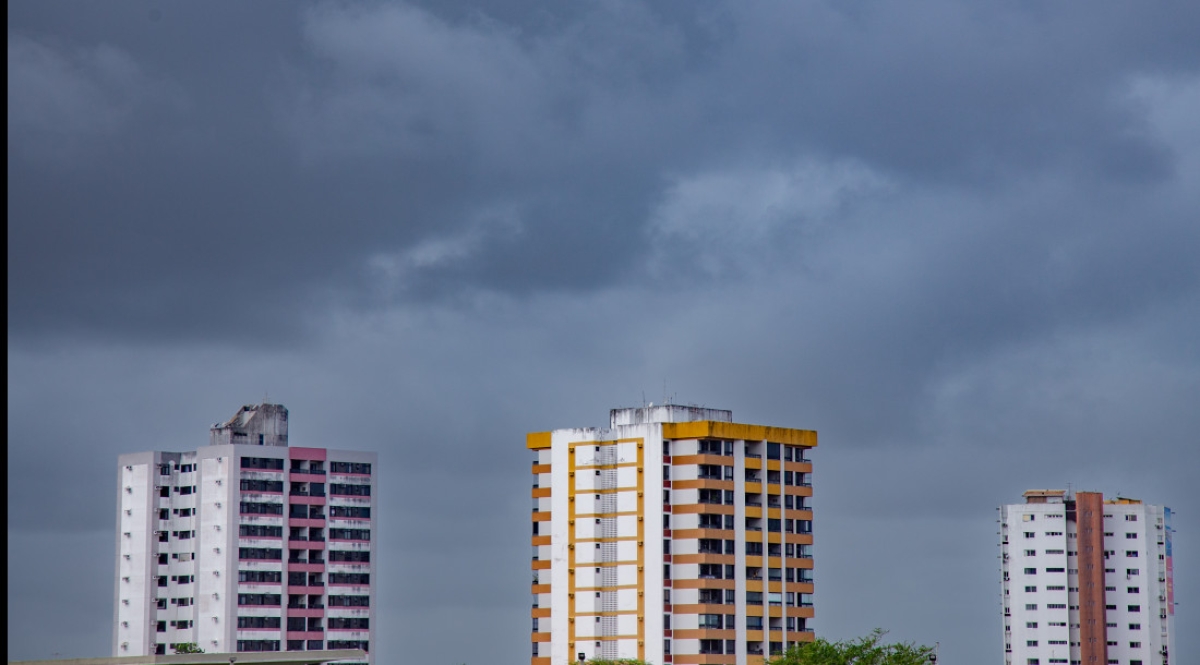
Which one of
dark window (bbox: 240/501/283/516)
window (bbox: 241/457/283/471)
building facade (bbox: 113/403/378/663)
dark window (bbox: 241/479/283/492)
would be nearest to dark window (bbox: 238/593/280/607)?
building facade (bbox: 113/403/378/663)

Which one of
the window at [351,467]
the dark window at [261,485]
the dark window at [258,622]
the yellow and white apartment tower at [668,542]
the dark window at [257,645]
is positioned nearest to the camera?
the yellow and white apartment tower at [668,542]

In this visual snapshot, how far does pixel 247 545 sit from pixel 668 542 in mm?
58697

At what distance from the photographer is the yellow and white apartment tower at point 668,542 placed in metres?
134

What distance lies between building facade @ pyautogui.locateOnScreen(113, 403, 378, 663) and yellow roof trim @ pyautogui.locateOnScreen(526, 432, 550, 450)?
146ft

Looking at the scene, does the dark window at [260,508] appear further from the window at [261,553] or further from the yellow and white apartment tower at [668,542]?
the yellow and white apartment tower at [668,542]

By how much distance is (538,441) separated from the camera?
143m

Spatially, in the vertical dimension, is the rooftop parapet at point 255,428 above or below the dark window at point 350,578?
above

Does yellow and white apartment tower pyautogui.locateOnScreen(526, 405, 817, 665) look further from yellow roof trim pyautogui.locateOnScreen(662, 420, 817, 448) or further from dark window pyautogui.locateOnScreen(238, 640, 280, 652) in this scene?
dark window pyautogui.locateOnScreen(238, 640, 280, 652)

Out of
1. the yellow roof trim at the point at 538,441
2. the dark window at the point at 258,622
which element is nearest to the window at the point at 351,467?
the dark window at the point at 258,622

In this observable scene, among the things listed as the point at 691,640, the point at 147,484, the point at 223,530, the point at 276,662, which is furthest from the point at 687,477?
the point at 147,484

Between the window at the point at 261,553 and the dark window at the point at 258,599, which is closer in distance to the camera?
the dark window at the point at 258,599

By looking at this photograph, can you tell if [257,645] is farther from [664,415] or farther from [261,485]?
[664,415]

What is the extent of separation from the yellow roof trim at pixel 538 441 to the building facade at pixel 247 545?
44367 mm

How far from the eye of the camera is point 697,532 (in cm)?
13362
